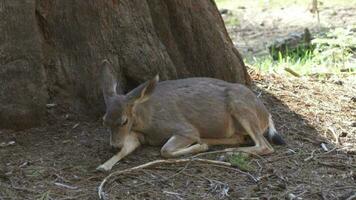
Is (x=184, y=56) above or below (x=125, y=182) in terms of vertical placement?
above

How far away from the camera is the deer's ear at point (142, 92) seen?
670 cm

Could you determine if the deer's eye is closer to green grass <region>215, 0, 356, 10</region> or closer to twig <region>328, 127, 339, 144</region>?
twig <region>328, 127, 339, 144</region>

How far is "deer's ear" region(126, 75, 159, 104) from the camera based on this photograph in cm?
670

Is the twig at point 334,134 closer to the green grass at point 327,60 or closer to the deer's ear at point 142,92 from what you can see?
the deer's ear at point 142,92

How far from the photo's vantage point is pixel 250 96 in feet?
24.2

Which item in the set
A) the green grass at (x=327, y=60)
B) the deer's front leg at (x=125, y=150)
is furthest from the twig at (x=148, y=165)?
the green grass at (x=327, y=60)

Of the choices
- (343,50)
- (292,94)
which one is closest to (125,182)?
(292,94)

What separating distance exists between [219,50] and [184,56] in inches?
14.9

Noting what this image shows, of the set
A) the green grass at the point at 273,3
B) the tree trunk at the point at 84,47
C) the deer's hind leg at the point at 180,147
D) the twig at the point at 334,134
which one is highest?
the tree trunk at the point at 84,47

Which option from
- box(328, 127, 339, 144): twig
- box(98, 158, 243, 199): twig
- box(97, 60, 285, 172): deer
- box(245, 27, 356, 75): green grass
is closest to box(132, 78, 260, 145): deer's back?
box(97, 60, 285, 172): deer

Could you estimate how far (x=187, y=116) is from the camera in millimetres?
7262

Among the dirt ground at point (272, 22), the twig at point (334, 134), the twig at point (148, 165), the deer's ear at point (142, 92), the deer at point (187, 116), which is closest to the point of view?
the twig at point (148, 165)

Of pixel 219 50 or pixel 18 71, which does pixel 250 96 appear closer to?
pixel 219 50

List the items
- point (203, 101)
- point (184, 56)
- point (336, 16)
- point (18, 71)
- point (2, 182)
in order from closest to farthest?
1. point (2, 182)
2. point (18, 71)
3. point (203, 101)
4. point (184, 56)
5. point (336, 16)
